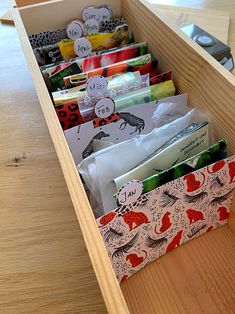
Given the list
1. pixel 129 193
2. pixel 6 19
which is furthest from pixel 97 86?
pixel 6 19

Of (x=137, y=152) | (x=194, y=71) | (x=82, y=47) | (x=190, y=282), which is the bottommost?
(x=190, y=282)

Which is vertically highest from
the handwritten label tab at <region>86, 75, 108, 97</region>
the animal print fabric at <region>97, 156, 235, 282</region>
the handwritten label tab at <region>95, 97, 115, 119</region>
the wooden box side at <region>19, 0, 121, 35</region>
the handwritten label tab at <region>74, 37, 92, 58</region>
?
the wooden box side at <region>19, 0, 121, 35</region>

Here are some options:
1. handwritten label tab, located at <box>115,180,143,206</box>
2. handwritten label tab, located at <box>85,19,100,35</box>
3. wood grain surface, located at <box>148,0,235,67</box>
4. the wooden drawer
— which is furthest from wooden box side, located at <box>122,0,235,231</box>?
wood grain surface, located at <box>148,0,235,67</box>

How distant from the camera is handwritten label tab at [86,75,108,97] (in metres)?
0.66

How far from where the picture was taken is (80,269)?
1.96 ft

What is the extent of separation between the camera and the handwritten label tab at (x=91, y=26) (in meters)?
0.89

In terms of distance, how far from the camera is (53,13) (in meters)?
0.90

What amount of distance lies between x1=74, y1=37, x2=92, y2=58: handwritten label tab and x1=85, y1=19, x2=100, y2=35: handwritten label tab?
72 millimetres

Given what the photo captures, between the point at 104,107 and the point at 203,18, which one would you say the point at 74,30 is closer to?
the point at 104,107

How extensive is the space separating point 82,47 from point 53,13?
0.15 m

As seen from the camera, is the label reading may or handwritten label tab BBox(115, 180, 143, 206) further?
the label reading may

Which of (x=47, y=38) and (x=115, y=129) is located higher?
(x=47, y=38)

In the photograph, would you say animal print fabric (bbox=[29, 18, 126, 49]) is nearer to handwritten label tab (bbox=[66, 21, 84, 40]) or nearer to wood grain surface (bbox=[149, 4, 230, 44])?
handwritten label tab (bbox=[66, 21, 84, 40])

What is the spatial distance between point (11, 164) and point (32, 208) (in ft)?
0.45
